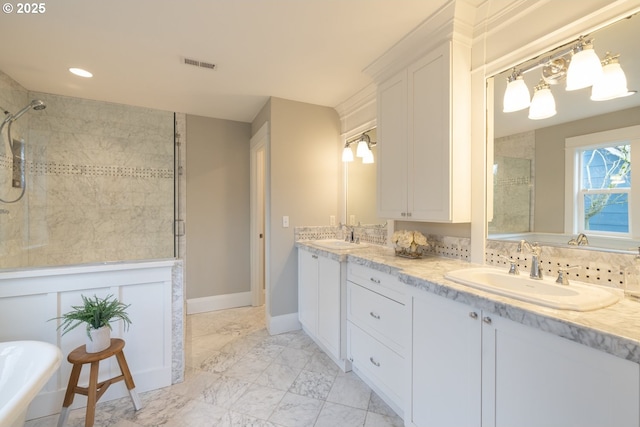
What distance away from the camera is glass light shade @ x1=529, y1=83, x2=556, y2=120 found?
141 cm

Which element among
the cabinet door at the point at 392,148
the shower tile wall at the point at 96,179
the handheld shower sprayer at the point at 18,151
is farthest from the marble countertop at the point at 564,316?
the handheld shower sprayer at the point at 18,151

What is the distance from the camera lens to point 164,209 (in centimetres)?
283

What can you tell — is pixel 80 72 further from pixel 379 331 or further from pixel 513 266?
pixel 513 266

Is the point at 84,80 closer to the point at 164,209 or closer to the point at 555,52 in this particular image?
the point at 164,209

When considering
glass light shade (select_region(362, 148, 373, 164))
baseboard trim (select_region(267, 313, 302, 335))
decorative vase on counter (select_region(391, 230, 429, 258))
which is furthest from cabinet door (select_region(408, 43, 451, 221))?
baseboard trim (select_region(267, 313, 302, 335))

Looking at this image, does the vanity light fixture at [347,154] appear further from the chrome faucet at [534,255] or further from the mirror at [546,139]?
the chrome faucet at [534,255]

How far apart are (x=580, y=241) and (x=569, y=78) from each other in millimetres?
763

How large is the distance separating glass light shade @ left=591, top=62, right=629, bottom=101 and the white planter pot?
2841 millimetres

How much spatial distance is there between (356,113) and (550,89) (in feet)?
5.70

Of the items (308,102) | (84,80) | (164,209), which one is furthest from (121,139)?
(308,102)

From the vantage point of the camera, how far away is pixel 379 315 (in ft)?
5.90

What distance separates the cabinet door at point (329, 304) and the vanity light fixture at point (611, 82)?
1.74m

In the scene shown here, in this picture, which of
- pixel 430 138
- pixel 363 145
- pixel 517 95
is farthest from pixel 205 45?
pixel 517 95

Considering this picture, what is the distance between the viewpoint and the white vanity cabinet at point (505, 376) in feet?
2.60
